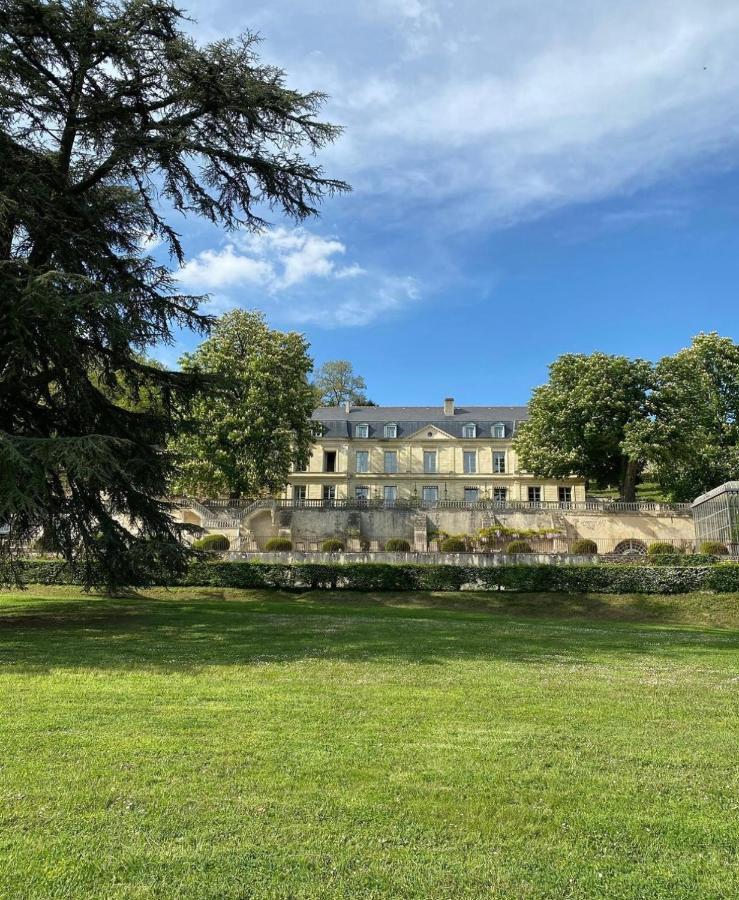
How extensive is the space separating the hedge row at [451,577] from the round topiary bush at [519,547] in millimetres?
8578

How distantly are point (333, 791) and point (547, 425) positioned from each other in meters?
39.7

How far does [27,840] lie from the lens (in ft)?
9.44

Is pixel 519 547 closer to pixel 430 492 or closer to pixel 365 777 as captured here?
pixel 430 492

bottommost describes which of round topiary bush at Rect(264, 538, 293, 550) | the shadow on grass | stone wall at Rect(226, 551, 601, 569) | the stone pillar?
the shadow on grass

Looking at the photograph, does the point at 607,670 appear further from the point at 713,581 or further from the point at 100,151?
the point at 713,581

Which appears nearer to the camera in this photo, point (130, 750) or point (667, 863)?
point (667, 863)

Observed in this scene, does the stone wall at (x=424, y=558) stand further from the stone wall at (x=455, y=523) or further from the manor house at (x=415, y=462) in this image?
the manor house at (x=415, y=462)

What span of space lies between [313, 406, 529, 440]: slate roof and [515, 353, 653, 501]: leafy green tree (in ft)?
30.9

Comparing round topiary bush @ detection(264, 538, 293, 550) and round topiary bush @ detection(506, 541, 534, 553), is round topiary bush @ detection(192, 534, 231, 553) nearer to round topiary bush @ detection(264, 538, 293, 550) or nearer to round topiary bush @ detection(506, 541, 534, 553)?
round topiary bush @ detection(264, 538, 293, 550)

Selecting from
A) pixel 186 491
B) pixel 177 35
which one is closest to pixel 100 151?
pixel 177 35

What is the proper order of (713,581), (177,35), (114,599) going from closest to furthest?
(177,35), (114,599), (713,581)

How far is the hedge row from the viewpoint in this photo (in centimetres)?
1930

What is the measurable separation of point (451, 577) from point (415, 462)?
31.4 meters

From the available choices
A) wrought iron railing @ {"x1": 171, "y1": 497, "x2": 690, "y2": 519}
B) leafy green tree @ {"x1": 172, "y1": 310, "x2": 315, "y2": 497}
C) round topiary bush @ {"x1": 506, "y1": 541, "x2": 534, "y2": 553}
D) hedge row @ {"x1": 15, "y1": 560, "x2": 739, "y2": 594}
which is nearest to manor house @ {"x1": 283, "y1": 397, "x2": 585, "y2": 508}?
wrought iron railing @ {"x1": 171, "y1": 497, "x2": 690, "y2": 519}
